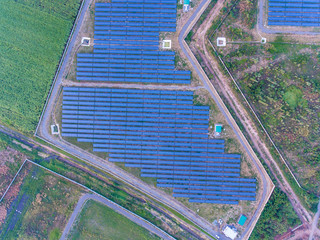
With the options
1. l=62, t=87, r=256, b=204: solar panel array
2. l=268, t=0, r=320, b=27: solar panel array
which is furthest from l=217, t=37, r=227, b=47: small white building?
l=62, t=87, r=256, b=204: solar panel array

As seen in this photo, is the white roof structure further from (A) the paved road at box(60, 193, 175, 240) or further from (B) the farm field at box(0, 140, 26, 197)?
(B) the farm field at box(0, 140, 26, 197)

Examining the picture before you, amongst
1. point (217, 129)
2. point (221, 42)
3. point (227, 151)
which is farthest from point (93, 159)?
point (221, 42)

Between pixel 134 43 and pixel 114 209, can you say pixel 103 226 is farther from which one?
pixel 134 43

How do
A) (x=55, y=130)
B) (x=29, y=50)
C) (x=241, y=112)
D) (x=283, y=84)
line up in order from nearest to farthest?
(x=283, y=84)
(x=241, y=112)
(x=55, y=130)
(x=29, y=50)

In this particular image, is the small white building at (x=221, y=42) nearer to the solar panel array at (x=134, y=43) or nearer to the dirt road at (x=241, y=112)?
the dirt road at (x=241, y=112)

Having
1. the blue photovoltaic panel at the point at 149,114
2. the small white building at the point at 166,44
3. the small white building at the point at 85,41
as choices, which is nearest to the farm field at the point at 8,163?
the blue photovoltaic panel at the point at 149,114

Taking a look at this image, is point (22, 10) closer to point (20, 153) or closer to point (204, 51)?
point (20, 153)
